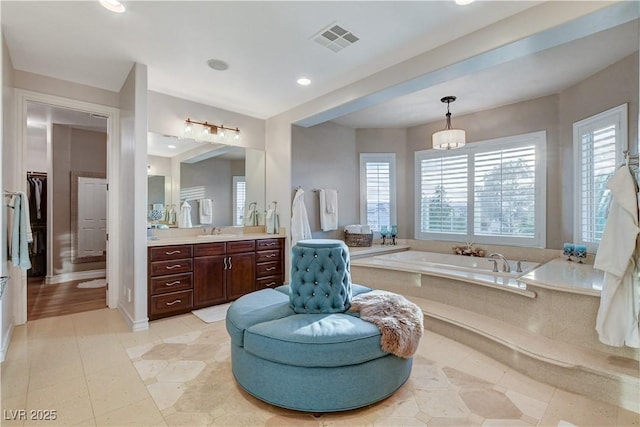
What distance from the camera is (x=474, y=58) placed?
2.55 m

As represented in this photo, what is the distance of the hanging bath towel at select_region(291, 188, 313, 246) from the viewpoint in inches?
174

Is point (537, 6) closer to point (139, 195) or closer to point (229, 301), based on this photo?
point (139, 195)

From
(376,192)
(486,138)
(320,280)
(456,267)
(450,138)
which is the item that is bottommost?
(456,267)

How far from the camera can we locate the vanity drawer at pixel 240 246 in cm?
401

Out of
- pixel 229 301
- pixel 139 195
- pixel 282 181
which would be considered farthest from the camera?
pixel 282 181

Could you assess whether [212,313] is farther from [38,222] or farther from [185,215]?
[38,222]

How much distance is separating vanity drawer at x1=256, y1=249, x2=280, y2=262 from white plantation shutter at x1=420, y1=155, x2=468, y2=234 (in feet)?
8.33

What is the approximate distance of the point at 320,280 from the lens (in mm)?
2232

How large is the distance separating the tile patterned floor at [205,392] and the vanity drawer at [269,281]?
1.40 m

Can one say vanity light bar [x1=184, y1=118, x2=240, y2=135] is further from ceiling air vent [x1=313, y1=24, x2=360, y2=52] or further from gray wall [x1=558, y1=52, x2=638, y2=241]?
gray wall [x1=558, y1=52, x2=638, y2=241]

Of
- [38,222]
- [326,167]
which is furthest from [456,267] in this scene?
[38,222]

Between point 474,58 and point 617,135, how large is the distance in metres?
1.87

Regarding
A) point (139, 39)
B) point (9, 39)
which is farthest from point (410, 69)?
point (9, 39)

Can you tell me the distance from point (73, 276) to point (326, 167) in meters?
4.92
